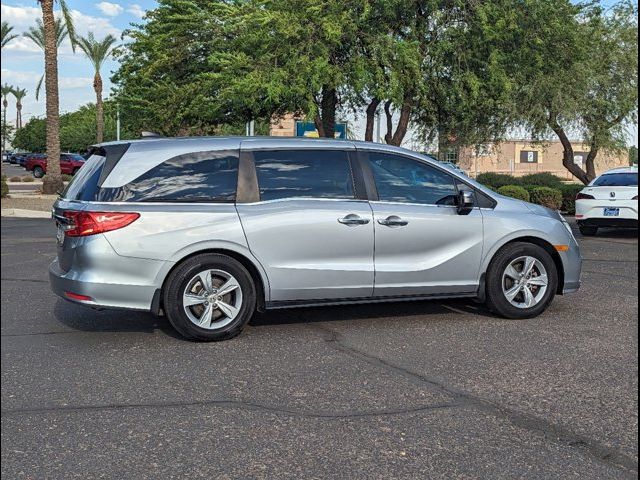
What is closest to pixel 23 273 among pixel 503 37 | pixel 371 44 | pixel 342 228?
pixel 342 228

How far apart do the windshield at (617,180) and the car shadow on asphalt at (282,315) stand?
782cm

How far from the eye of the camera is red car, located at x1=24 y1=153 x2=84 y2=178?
161 feet

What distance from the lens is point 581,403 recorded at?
4426 millimetres

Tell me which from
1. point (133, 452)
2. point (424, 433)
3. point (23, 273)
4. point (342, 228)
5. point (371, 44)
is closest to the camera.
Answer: point (133, 452)

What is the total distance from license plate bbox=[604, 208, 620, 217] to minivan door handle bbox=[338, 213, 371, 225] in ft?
30.4

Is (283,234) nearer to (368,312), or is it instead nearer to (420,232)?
(420,232)

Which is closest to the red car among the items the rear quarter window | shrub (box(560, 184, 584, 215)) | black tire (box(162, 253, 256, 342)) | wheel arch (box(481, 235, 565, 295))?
shrub (box(560, 184, 584, 215))

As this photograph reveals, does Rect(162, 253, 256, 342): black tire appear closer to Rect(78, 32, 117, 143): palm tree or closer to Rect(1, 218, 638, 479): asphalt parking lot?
Rect(1, 218, 638, 479): asphalt parking lot

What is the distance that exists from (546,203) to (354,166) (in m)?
16.9

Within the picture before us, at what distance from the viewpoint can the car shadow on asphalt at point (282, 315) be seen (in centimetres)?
630

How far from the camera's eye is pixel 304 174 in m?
6.21

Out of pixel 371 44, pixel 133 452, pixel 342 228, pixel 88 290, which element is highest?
pixel 371 44

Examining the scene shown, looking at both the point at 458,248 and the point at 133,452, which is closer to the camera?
the point at 133,452

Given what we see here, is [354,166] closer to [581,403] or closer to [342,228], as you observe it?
[342,228]
